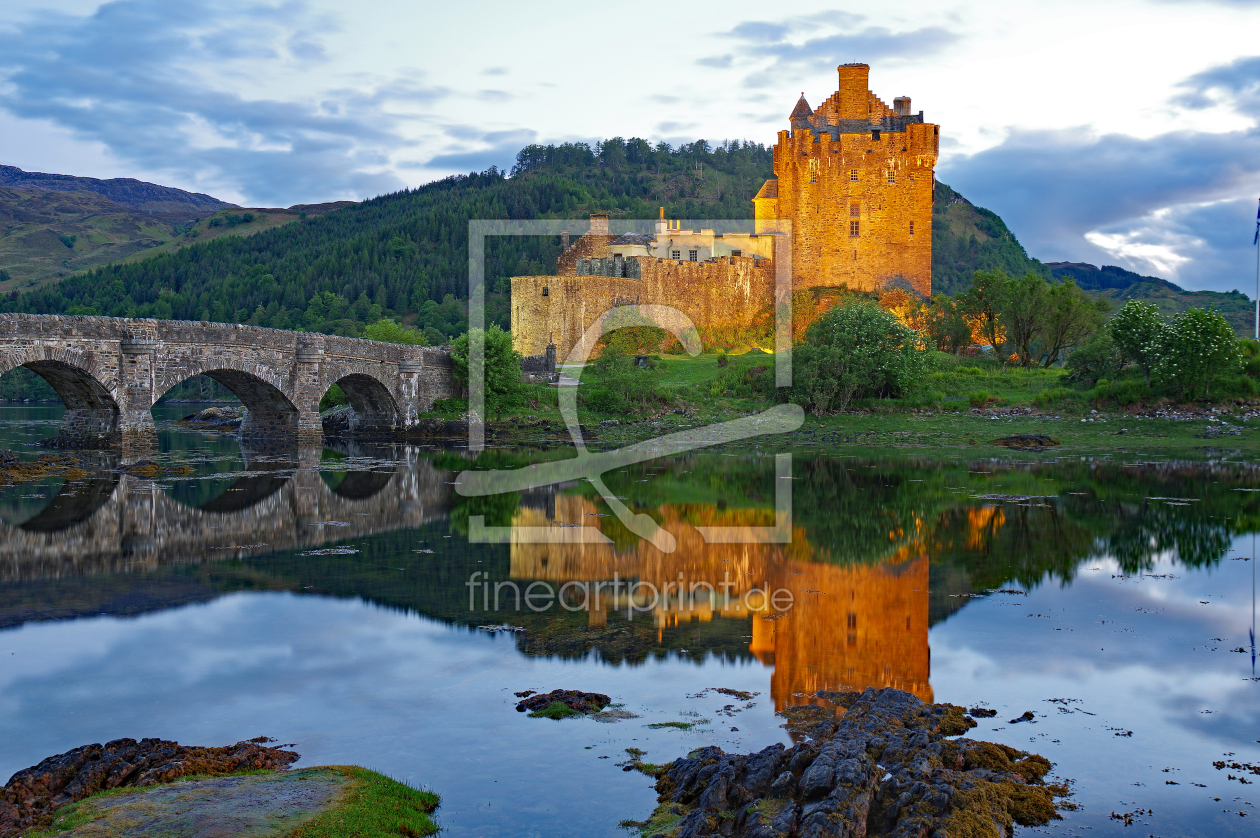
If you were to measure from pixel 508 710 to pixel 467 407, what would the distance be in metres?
34.8

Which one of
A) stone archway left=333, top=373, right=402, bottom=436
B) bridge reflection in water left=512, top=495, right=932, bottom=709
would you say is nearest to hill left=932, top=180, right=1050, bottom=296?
stone archway left=333, top=373, right=402, bottom=436

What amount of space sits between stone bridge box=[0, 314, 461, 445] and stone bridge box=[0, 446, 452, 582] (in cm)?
320

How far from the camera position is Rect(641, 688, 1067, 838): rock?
18.0 ft

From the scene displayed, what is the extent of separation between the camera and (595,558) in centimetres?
1425

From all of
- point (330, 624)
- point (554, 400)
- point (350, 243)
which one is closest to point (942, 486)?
point (330, 624)

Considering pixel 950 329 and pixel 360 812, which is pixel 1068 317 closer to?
pixel 950 329

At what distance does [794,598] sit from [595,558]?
365cm

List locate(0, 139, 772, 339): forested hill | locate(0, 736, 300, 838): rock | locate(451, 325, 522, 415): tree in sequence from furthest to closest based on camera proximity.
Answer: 1. locate(0, 139, 772, 339): forested hill
2. locate(451, 325, 522, 415): tree
3. locate(0, 736, 300, 838): rock

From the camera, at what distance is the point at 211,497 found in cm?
2047

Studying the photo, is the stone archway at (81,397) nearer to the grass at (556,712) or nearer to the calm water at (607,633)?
the calm water at (607,633)

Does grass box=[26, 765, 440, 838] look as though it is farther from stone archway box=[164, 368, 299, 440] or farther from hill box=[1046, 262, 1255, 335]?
hill box=[1046, 262, 1255, 335]

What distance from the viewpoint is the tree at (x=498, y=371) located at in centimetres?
4119

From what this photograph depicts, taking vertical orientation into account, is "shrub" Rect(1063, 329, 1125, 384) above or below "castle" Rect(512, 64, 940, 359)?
below

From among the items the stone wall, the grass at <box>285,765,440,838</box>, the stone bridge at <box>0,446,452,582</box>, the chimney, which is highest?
the chimney
